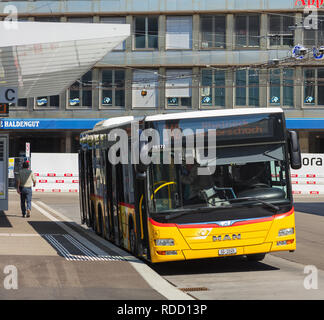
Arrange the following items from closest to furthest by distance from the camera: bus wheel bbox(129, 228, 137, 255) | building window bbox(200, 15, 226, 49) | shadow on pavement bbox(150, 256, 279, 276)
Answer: shadow on pavement bbox(150, 256, 279, 276), bus wheel bbox(129, 228, 137, 255), building window bbox(200, 15, 226, 49)

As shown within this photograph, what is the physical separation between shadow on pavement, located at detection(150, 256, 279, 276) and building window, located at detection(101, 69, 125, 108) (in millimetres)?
37418

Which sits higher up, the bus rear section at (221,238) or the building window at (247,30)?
the building window at (247,30)

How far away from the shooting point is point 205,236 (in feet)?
38.9

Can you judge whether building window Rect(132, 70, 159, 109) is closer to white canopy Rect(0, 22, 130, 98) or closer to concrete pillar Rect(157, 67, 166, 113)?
concrete pillar Rect(157, 67, 166, 113)

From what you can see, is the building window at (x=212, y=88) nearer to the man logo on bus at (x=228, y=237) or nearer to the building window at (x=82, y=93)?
the building window at (x=82, y=93)

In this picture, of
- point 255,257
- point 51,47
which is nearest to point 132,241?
point 255,257

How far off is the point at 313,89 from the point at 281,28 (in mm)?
4354

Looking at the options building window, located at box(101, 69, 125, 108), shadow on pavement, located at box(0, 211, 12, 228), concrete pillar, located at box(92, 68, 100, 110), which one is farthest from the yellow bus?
concrete pillar, located at box(92, 68, 100, 110)

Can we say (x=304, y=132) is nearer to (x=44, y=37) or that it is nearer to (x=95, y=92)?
(x=95, y=92)

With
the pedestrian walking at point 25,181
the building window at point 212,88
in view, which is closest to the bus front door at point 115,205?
the pedestrian walking at point 25,181

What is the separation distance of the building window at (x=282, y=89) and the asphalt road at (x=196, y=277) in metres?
34.3

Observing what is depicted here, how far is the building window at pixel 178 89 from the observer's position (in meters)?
50.5

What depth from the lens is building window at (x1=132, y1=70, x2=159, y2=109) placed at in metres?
50.5

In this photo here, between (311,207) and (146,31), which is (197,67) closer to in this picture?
(146,31)
